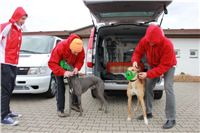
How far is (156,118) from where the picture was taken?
19.6 feet

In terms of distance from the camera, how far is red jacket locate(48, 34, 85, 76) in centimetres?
575

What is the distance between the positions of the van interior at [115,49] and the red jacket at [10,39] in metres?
2.52

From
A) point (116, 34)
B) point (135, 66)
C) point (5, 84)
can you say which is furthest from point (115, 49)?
point (5, 84)

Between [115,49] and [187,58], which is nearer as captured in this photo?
[115,49]

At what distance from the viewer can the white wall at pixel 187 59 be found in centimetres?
2023

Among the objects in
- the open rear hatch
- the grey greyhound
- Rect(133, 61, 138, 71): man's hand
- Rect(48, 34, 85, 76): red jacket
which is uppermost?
the open rear hatch

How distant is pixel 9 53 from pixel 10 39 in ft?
0.81

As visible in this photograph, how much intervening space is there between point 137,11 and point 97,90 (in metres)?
2.05

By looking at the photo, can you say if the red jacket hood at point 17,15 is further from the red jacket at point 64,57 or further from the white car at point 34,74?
the white car at point 34,74

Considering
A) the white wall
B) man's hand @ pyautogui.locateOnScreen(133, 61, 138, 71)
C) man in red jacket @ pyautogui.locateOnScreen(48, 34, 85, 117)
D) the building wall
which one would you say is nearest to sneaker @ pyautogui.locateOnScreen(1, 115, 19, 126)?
man in red jacket @ pyautogui.locateOnScreen(48, 34, 85, 117)

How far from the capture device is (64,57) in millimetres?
5922

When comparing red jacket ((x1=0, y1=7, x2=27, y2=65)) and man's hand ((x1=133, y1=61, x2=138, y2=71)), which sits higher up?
red jacket ((x1=0, y1=7, x2=27, y2=65))

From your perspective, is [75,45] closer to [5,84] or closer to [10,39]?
[10,39]

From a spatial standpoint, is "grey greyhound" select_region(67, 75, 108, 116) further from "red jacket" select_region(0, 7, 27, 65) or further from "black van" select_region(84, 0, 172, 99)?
"red jacket" select_region(0, 7, 27, 65)
